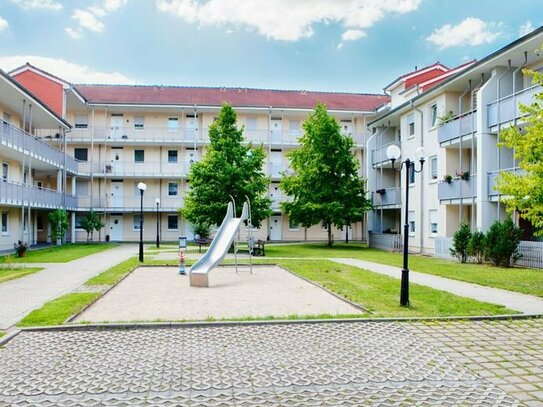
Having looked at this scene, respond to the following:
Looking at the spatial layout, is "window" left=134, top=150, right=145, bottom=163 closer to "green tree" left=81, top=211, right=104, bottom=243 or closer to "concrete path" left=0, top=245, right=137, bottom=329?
"green tree" left=81, top=211, right=104, bottom=243

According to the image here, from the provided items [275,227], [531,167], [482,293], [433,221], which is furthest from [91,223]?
[531,167]

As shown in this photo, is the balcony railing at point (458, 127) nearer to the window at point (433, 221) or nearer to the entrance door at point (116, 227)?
the window at point (433, 221)

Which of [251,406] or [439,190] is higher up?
[439,190]

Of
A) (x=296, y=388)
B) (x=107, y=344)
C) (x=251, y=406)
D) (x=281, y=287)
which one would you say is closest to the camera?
(x=251, y=406)

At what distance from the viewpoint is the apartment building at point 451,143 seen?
2268cm

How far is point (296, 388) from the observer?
18.0 ft

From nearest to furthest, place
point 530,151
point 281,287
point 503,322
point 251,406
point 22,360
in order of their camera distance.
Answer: point 251,406, point 22,360, point 503,322, point 530,151, point 281,287

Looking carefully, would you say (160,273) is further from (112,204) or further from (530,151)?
(112,204)

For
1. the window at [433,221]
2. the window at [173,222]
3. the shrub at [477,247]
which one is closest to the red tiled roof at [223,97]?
the window at [173,222]

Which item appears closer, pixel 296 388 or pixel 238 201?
pixel 296 388

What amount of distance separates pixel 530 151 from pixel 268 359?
959cm

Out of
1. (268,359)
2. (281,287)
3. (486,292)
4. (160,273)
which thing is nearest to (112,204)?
(160,273)

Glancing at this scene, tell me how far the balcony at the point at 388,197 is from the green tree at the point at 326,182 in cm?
129

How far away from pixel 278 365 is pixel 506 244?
16.7 m
